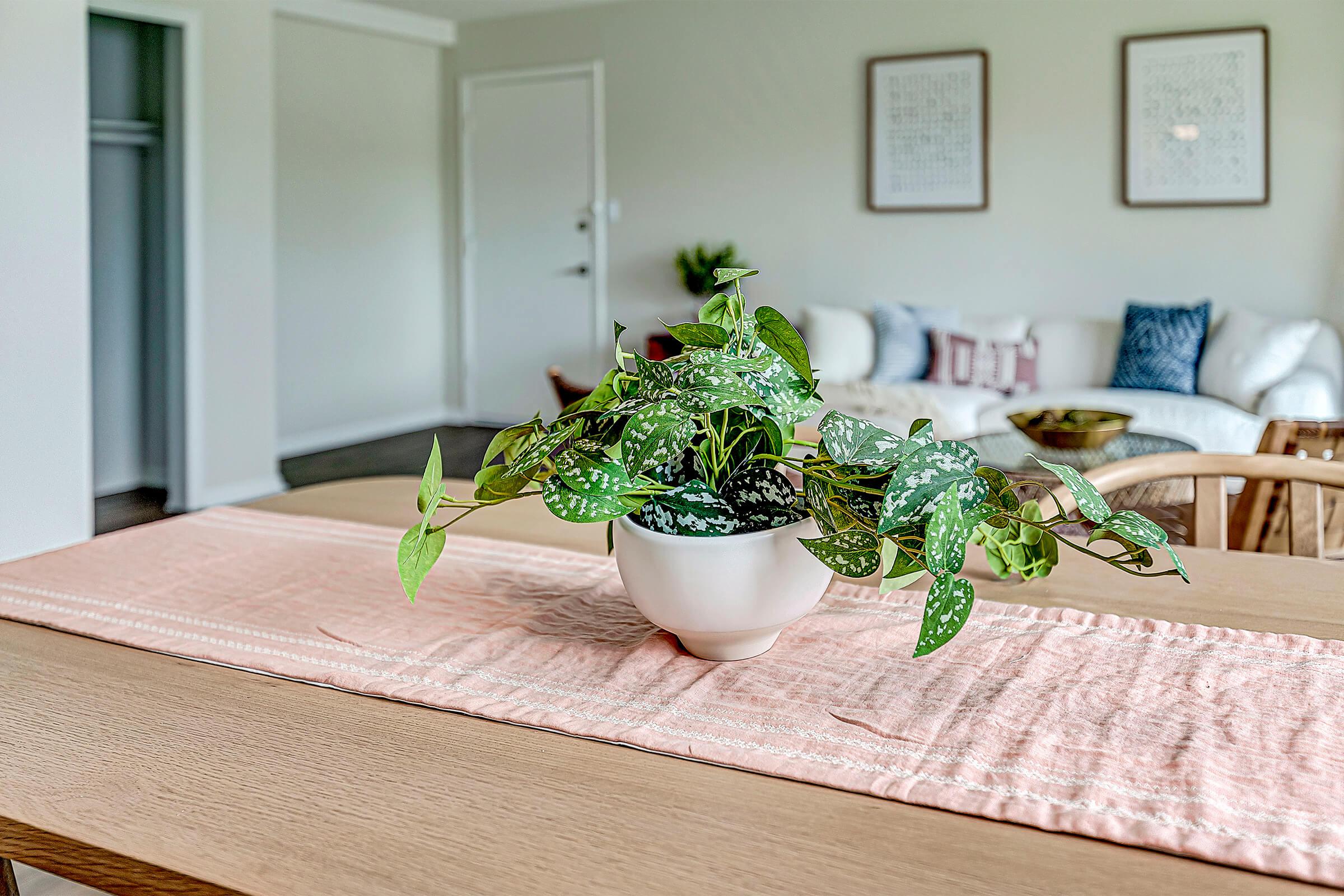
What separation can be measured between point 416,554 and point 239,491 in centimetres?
447

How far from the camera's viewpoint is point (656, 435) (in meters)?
0.85

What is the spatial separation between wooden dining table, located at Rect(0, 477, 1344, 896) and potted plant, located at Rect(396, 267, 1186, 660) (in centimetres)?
15

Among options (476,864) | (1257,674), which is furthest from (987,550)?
(476,864)

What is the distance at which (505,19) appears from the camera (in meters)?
6.77

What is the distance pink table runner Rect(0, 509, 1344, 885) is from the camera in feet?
2.35

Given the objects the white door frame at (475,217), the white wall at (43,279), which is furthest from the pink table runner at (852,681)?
the white door frame at (475,217)

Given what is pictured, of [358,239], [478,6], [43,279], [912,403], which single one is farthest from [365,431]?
[912,403]

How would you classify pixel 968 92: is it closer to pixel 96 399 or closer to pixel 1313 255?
pixel 1313 255

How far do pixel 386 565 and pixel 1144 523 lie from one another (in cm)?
82

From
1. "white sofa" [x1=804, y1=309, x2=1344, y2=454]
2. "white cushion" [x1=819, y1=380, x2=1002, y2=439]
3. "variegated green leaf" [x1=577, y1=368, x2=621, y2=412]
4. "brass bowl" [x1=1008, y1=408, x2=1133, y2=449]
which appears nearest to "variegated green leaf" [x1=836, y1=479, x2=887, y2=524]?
"variegated green leaf" [x1=577, y1=368, x2=621, y2=412]

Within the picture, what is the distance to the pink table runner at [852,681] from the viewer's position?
717mm

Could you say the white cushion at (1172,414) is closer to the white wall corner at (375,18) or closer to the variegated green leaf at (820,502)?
the variegated green leaf at (820,502)

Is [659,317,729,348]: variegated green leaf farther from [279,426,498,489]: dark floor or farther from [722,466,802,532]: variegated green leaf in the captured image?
[279,426,498,489]: dark floor

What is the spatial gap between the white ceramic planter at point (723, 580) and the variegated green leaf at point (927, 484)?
11 centimetres
